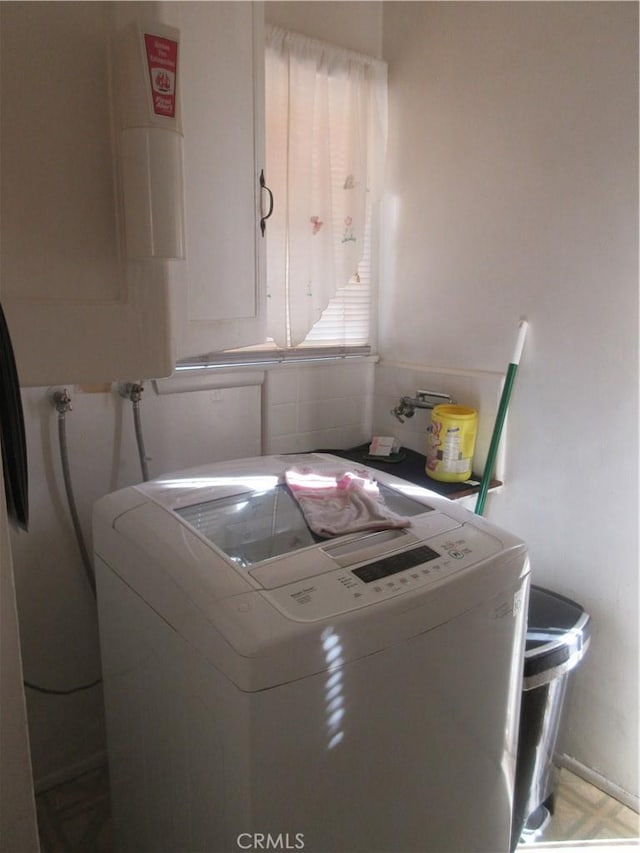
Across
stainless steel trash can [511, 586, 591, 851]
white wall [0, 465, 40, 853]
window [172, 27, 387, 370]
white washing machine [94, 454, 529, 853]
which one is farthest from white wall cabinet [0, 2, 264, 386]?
stainless steel trash can [511, 586, 591, 851]

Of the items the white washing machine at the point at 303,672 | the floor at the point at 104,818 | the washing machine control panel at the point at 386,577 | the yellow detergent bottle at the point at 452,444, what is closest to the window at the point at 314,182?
the yellow detergent bottle at the point at 452,444

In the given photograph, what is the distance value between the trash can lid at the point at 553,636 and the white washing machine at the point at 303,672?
0.24 meters

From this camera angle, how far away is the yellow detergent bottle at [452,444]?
1783 millimetres

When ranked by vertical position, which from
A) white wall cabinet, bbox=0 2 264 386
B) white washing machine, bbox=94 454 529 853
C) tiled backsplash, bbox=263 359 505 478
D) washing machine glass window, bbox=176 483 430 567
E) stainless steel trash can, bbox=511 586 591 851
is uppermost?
white wall cabinet, bbox=0 2 264 386

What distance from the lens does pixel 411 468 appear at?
6.36ft

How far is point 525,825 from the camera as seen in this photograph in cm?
159

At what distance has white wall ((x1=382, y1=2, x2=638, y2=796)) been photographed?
1507 mm

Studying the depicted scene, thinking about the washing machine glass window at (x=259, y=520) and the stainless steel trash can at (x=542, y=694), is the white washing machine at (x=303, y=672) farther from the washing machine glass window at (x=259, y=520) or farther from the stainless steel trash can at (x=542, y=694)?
the stainless steel trash can at (x=542, y=694)

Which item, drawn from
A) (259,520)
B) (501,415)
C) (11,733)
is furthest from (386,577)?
(501,415)

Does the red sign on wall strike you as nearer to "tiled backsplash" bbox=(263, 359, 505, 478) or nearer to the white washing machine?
the white washing machine

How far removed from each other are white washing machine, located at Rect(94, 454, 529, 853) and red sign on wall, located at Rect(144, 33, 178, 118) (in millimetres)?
678

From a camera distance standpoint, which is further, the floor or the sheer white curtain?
the sheer white curtain

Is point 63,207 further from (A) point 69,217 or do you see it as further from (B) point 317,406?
(B) point 317,406

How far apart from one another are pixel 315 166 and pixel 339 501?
1.18 meters
